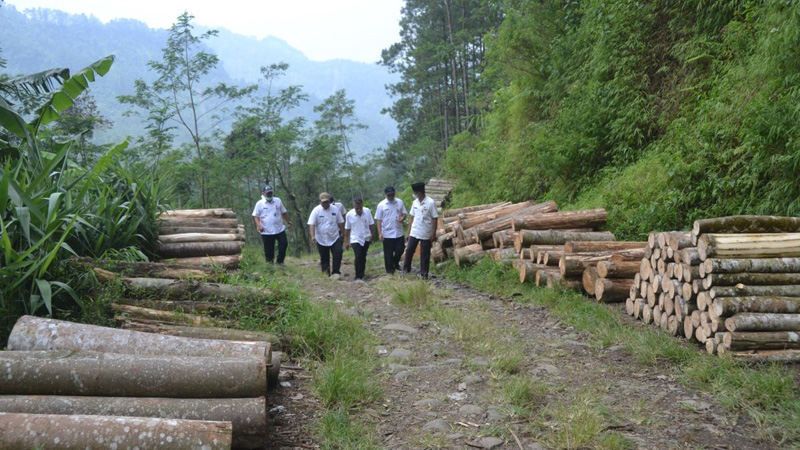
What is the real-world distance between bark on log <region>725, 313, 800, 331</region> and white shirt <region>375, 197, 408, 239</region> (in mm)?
7310

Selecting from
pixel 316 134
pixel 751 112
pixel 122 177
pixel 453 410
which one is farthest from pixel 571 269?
pixel 316 134

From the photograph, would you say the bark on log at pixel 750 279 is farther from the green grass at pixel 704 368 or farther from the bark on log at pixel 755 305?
the green grass at pixel 704 368

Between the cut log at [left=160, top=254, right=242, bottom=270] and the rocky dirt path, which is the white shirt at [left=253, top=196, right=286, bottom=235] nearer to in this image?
the cut log at [left=160, top=254, right=242, bottom=270]

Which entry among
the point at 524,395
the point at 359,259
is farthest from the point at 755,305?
the point at 359,259

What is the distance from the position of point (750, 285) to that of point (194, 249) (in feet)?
23.3

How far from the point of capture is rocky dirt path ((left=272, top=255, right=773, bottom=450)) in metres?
3.66

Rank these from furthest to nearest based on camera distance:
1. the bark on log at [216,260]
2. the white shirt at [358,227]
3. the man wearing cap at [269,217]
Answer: the man wearing cap at [269,217]
the white shirt at [358,227]
the bark on log at [216,260]

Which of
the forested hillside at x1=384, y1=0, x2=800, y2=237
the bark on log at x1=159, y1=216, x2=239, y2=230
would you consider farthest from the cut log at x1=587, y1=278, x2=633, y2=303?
the bark on log at x1=159, y1=216, x2=239, y2=230

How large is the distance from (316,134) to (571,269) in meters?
33.2

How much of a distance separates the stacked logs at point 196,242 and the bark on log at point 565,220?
15.9ft

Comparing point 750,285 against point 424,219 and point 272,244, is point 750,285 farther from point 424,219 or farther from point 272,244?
point 272,244

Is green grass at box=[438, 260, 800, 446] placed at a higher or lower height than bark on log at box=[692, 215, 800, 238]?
lower

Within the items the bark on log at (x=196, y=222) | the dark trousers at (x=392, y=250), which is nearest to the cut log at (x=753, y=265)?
the dark trousers at (x=392, y=250)

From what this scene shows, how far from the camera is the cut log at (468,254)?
10.6m
